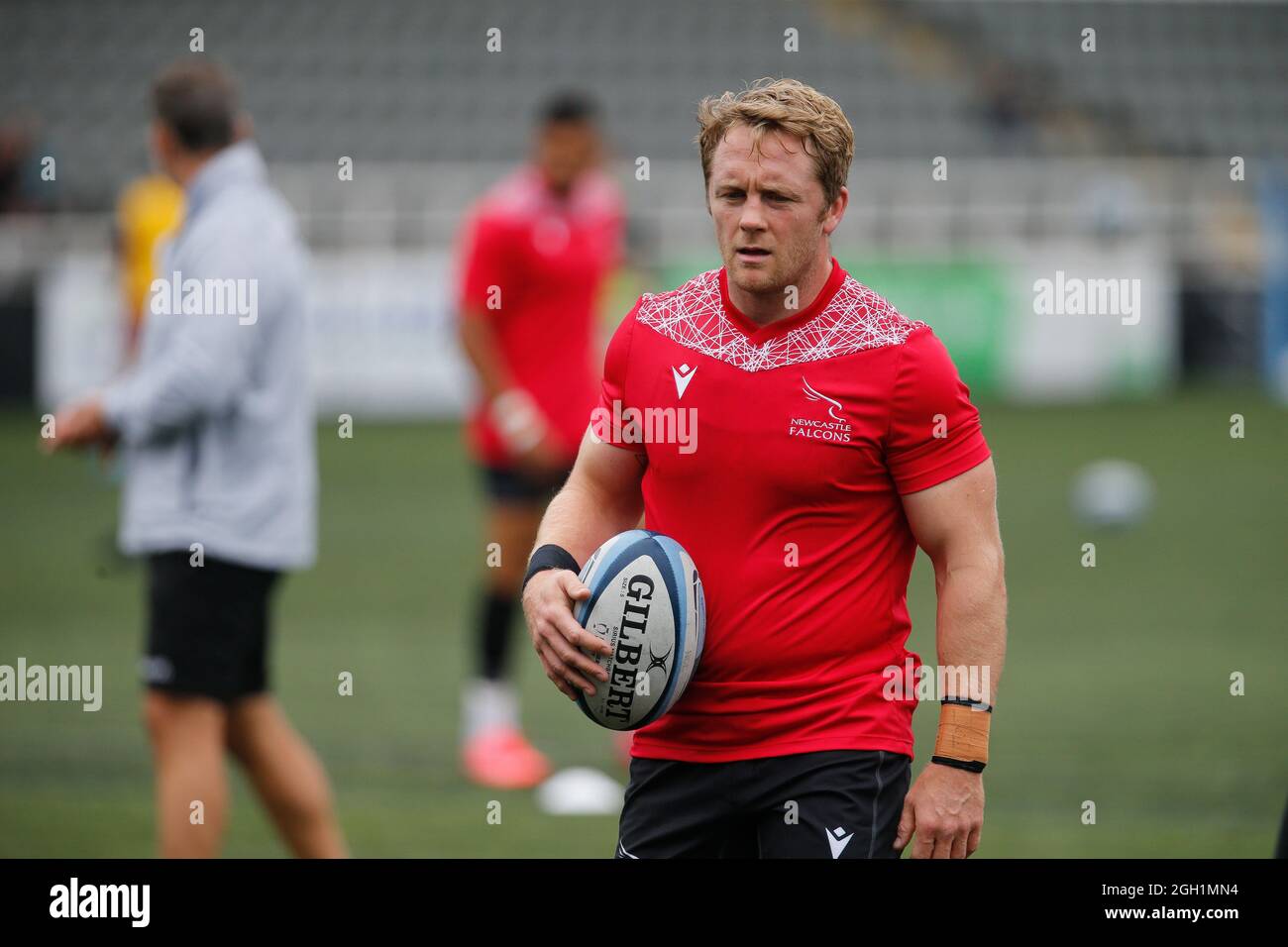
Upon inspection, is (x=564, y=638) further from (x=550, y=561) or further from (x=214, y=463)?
(x=214, y=463)

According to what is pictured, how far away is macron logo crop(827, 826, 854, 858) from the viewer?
3.50m

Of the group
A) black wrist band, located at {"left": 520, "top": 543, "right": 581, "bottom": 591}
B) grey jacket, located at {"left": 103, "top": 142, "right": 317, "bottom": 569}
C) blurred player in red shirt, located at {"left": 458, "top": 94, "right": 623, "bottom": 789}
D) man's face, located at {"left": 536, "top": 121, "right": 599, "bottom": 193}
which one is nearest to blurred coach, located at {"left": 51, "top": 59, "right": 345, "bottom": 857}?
grey jacket, located at {"left": 103, "top": 142, "right": 317, "bottom": 569}

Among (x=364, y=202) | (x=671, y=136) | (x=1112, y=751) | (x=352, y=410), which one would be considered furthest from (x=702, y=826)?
(x=671, y=136)

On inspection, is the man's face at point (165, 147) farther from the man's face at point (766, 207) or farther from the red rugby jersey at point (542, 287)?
the red rugby jersey at point (542, 287)

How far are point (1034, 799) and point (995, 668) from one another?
3.49 metres

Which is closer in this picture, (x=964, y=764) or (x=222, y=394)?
(x=964, y=764)

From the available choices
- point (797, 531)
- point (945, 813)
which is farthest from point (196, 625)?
point (945, 813)

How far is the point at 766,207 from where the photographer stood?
11.4ft

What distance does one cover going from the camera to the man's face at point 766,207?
348 centimetres

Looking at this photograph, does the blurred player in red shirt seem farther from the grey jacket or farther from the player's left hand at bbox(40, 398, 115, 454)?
the player's left hand at bbox(40, 398, 115, 454)

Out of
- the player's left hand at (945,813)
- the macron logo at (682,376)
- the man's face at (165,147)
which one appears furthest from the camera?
the man's face at (165,147)

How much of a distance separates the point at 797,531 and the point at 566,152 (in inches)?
174

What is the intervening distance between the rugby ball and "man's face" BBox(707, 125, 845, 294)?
606 millimetres

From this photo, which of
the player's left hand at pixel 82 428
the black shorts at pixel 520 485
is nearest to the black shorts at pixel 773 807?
the player's left hand at pixel 82 428
